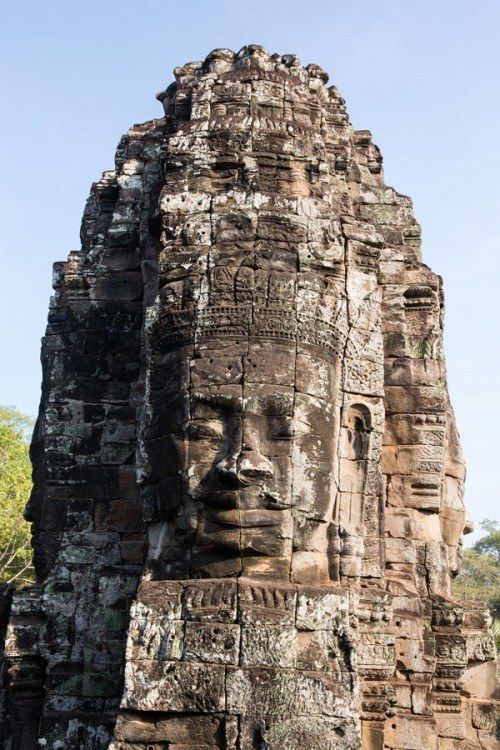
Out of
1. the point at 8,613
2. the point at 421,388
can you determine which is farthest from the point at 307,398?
the point at 8,613

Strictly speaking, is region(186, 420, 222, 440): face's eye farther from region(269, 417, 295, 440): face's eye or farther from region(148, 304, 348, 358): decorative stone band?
region(148, 304, 348, 358): decorative stone band

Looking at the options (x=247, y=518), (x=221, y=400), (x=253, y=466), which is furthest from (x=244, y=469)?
(x=221, y=400)

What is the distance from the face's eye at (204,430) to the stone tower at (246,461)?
14mm

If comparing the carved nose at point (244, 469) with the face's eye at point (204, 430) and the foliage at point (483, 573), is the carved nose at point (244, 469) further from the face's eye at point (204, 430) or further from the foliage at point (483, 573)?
the foliage at point (483, 573)

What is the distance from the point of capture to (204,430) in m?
6.84

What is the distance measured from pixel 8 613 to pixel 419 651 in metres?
3.43

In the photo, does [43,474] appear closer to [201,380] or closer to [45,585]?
[45,585]

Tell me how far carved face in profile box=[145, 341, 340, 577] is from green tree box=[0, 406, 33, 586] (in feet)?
47.4

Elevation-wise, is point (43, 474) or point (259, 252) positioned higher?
point (259, 252)

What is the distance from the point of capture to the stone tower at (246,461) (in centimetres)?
627

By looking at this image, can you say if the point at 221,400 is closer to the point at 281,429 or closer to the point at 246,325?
the point at 281,429

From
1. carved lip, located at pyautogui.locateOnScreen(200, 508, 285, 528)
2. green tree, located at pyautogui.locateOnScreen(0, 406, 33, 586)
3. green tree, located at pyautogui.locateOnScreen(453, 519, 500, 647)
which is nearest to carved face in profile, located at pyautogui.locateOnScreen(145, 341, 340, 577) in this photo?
carved lip, located at pyautogui.locateOnScreen(200, 508, 285, 528)

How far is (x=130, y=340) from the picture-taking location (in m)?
8.63

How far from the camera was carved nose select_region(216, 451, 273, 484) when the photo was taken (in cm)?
651
